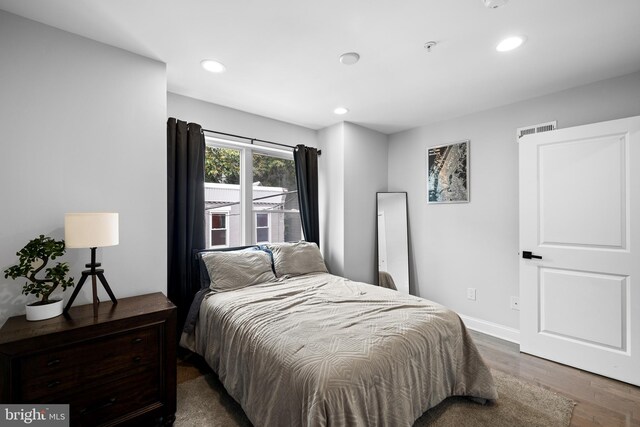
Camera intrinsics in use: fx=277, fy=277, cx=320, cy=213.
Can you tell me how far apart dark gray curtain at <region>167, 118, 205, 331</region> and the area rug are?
0.78m

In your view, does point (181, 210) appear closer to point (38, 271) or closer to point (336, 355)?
point (38, 271)

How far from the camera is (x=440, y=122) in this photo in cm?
350

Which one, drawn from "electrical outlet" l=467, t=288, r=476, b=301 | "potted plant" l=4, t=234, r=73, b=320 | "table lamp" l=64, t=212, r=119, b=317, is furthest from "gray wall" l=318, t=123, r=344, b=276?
"potted plant" l=4, t=234, r=73, b=320

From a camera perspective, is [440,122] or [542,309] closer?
[542,309]

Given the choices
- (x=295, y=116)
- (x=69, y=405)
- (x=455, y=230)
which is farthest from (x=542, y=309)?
(x=69, y=405)

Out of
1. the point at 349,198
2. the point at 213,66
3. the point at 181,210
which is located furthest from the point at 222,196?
the point at 349,198

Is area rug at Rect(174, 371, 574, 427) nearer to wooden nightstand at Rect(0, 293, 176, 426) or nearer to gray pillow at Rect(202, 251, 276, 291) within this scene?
wooden nightstand at Rect(0, 293, 176, 426)

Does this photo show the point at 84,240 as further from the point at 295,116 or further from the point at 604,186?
the point at 604,186

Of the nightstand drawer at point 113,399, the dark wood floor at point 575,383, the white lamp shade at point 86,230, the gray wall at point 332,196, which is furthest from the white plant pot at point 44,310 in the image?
the gray wall at point 332,196

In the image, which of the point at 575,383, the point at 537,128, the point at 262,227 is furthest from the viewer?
the point at 262,227

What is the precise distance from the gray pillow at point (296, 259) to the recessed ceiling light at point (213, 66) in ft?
5.74

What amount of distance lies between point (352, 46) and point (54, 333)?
243 centimetres

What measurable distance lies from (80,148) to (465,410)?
10.1ft

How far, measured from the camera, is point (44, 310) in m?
Answer: 1.54
